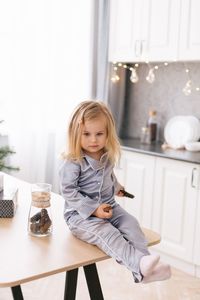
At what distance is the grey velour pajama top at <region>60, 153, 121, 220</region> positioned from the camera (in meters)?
1.55

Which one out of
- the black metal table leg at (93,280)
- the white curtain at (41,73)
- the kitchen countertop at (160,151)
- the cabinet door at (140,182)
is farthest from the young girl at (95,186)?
the white curtain at (41,73)

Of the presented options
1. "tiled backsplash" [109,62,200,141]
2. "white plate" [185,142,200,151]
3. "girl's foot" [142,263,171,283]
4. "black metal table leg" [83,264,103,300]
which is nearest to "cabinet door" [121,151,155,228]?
→ "white plate" [185,142,200,151]

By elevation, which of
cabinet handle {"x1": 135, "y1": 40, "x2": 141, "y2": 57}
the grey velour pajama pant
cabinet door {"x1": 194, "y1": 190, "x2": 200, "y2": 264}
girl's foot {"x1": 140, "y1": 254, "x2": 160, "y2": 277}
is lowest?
cabinet door {"x1": 194, "y1": 190, "x2": 200, "y2": 264}

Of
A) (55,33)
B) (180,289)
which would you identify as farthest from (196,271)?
(55,33)

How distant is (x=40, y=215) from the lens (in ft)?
5.11

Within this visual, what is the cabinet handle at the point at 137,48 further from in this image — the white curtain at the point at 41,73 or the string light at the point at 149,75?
Result: the white curtain at the point at 41,73

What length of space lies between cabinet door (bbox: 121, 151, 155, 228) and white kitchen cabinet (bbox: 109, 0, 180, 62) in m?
0.74

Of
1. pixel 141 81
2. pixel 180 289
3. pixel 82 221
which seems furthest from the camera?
pixel 141 81

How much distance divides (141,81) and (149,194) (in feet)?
3.64

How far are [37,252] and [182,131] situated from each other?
2188 mm

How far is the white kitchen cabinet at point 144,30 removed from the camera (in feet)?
10.1

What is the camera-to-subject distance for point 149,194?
3166 millimetres

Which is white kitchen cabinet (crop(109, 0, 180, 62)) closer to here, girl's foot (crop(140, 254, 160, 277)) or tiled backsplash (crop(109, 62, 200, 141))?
tiled backsplash (crop(109, 62, 200, 141))

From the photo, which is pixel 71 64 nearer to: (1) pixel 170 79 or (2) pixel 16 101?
(2) pixel 16 101
